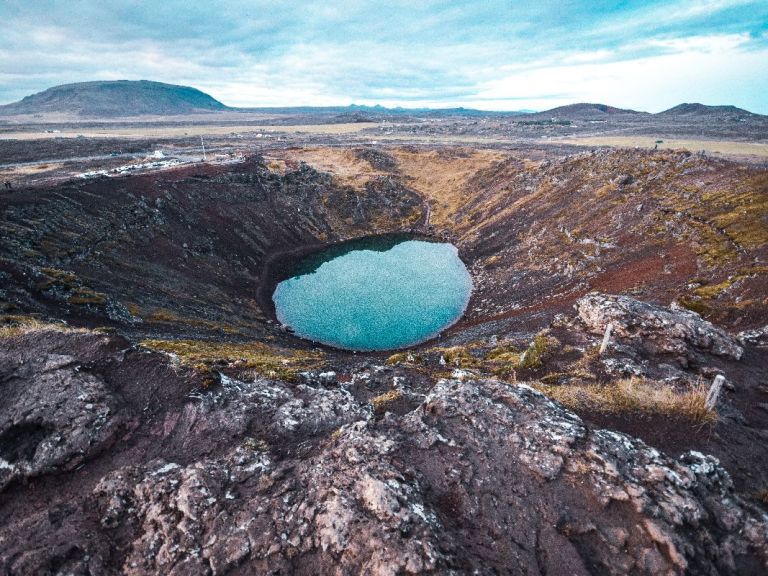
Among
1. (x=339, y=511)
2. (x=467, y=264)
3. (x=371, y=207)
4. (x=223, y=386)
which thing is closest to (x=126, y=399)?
(x=223, y=386)

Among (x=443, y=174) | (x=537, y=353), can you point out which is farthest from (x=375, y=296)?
(x=443, y=174)

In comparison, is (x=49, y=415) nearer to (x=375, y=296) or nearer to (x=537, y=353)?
(x=537, y=353)

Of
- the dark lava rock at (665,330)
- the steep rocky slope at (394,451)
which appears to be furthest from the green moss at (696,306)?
the dark lava rock at (665,330)

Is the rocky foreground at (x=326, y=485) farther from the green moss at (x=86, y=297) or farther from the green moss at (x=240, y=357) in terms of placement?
the green moss at (x=86, y=297)

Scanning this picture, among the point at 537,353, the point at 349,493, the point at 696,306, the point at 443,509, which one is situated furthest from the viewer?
the point at 696,306

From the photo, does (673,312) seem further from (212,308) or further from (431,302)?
→ (212,308)

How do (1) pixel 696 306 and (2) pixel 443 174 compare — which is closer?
(1) pixel 696 306
